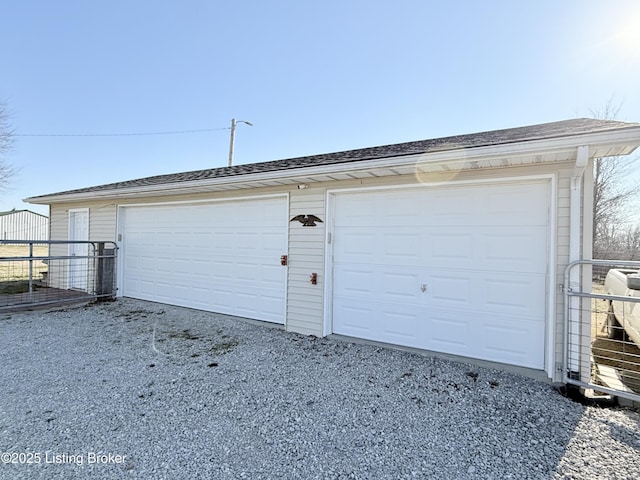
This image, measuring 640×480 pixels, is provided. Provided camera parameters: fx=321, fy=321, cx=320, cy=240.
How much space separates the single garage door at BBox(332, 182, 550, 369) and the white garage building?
14 mm

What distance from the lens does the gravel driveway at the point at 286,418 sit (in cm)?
209

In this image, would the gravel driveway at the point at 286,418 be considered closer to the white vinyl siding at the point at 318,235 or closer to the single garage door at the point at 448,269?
the single garage door at the point at 448,269

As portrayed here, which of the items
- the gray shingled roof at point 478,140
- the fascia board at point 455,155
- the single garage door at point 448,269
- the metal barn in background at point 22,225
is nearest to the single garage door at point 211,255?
the fascia board at point 455,155

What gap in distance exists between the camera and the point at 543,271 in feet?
11.7

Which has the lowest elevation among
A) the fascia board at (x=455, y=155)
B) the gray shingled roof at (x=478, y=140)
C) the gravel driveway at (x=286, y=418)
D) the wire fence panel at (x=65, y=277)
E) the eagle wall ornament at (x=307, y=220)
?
the gravel driveway at (x=286, y=418)

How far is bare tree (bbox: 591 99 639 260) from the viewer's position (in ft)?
37.9

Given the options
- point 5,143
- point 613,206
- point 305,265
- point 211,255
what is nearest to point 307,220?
point 305,265

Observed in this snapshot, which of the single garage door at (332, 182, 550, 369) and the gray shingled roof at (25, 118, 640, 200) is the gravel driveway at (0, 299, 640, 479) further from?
the gray shingled roof at (25, 118, 640, 200)

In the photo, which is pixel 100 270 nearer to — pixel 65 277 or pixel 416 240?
pixel 65 277

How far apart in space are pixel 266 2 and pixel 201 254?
5288mm

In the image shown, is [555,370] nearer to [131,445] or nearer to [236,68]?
[131,445]

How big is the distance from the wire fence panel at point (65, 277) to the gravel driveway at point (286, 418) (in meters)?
2.67

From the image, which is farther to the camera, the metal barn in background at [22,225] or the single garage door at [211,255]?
the metal barn in background at [22,225]

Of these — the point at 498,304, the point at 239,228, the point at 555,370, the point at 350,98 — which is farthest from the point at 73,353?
the point at 350,98
